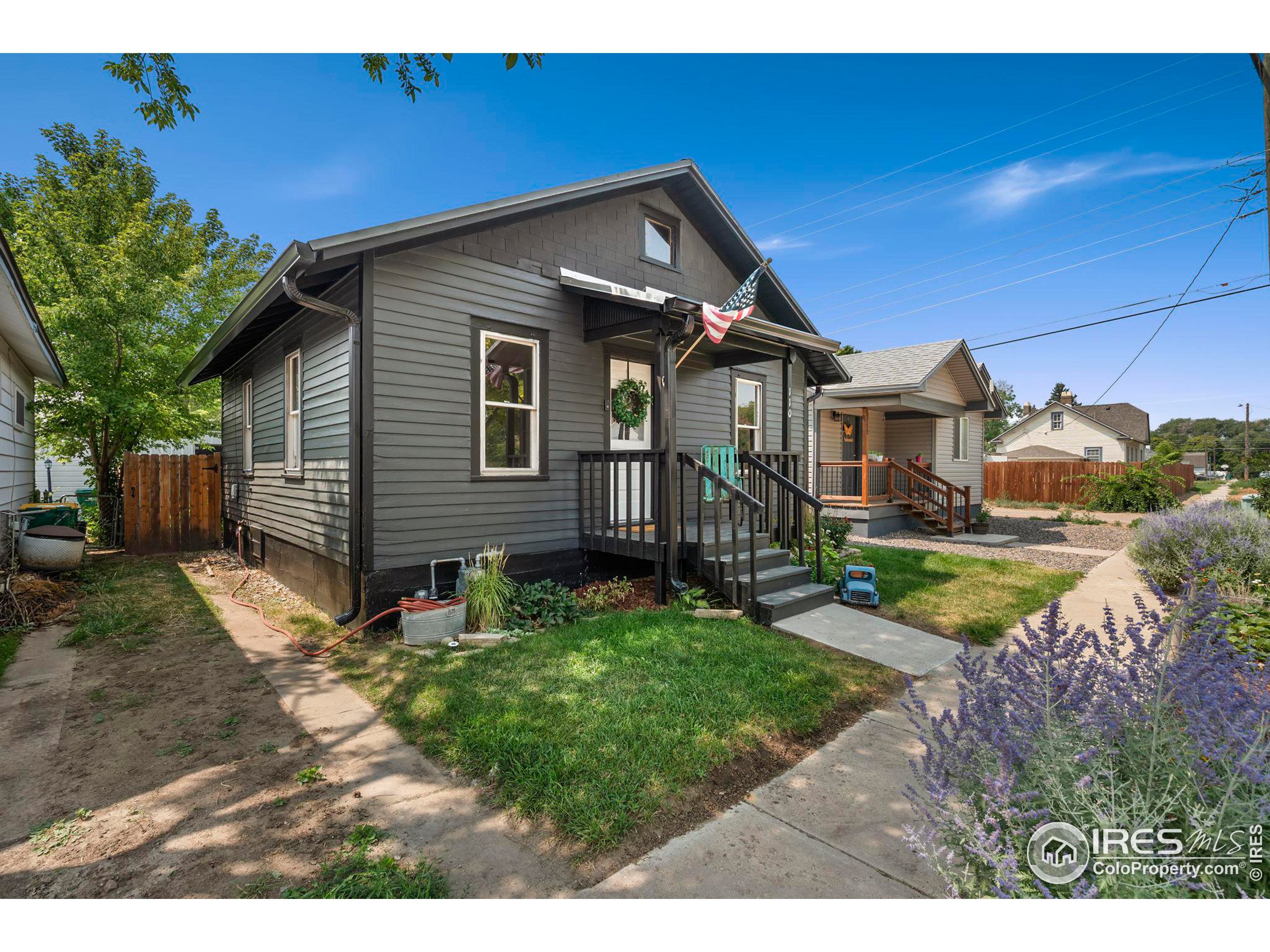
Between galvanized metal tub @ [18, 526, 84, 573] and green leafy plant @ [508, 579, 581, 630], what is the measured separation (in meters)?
6.50

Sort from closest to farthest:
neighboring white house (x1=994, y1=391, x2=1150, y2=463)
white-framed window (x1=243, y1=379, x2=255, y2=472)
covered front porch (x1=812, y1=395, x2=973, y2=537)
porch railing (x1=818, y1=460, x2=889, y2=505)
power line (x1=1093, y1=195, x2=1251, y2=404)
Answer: power line (x1=1093, y1=195, x2=1251, y2=404) < white-framed window (x1=243, y1=379, x2=255, y2=472) < porch railing (x1=818, y1=460, x2=889, y2=505) < covered front porch (x1=812, y1=395, x2=973, y2=537) < neighboring white house (x1=994, y1=391, x2=1150, y2=463)

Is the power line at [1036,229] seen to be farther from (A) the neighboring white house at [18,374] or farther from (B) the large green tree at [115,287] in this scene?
(B) the large green tree at [115,287]

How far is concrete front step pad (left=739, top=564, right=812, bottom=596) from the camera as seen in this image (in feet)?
19.0

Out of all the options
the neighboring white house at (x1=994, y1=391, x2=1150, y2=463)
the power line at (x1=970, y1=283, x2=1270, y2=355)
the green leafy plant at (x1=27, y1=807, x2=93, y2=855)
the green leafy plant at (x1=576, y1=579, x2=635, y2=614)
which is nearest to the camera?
the green leafy plant at (x1=27, y1=807, x2=93, y2=855)

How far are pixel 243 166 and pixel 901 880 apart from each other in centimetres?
1191

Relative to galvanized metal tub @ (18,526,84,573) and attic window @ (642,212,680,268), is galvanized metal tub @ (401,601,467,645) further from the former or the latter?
galvanized metal tub @ (18,526,84,573)

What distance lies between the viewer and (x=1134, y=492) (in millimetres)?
18172

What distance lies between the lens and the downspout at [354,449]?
5.34 metres

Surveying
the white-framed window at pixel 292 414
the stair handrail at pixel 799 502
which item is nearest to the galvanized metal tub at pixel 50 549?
the white-framed window at pixel 292 414

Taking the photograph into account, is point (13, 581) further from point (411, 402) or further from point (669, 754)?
point (669, 754)

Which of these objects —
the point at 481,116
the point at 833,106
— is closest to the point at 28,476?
the point at 481,116

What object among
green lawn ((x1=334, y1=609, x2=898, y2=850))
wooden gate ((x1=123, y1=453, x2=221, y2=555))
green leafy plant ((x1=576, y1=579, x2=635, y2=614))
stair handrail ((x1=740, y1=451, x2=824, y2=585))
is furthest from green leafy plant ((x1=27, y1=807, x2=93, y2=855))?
wooden gate ((x1=123, y1=453, x2=221, y2=555))

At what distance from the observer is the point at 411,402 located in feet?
18.4

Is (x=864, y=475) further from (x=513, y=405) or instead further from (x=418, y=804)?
(x=418, y=804)
